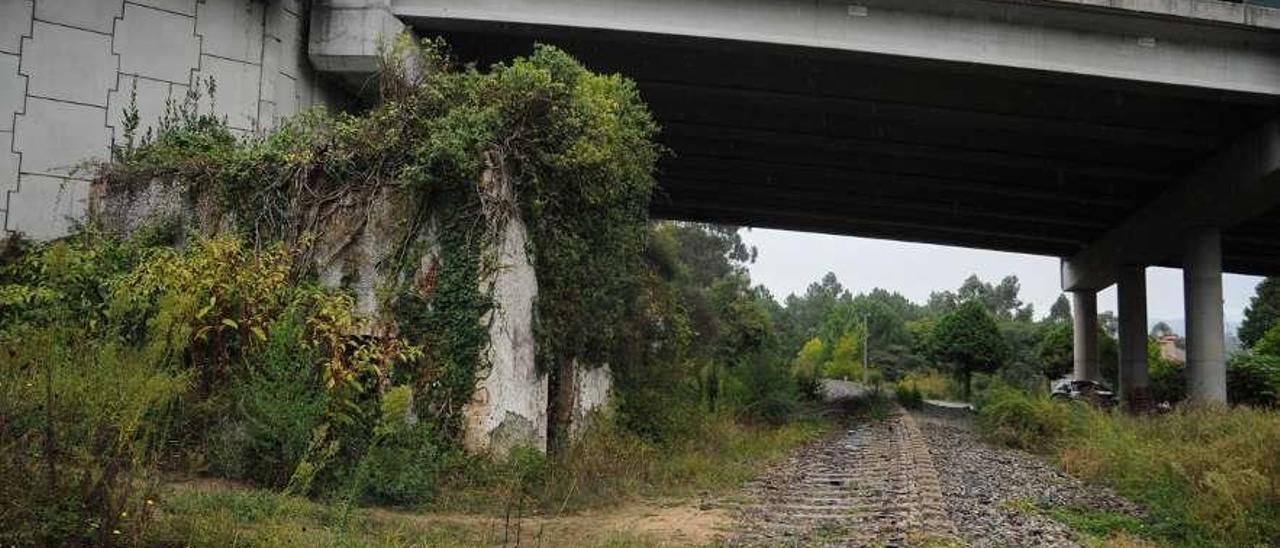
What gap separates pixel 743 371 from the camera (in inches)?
884

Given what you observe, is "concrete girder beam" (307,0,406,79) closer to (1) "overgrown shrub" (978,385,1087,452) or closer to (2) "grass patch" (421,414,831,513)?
(2) "grass patch" (421,414,831,513)

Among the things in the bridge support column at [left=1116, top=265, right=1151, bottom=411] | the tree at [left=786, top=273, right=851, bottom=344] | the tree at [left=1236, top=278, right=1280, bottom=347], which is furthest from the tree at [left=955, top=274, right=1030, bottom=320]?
the bridge support column at [left=1116, top=265, right=1151, bottom=411]

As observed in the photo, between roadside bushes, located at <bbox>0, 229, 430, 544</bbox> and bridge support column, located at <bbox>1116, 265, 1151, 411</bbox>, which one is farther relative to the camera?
bridge support column, located at <bbox>1116, 265, 1151, 411</bbox>

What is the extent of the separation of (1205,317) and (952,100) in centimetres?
1214

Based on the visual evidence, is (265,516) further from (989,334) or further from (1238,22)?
(989,334)

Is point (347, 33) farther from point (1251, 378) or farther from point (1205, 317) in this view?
point (1251, 378)

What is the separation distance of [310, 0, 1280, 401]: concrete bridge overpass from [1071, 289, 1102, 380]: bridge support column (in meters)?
8.40

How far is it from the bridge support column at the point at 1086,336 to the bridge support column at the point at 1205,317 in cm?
1224

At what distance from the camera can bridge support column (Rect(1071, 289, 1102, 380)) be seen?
131 ft

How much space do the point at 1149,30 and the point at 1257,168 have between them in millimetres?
5398

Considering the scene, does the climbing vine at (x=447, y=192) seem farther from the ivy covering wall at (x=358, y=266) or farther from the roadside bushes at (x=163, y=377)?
the roadside bushes at (x=163, y=377)

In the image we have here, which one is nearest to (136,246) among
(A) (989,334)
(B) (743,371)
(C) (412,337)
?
(C) (412,337)

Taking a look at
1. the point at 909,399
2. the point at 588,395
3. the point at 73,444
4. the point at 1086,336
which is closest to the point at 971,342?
the point at 1086,336

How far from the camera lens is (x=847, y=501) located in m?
10.9
